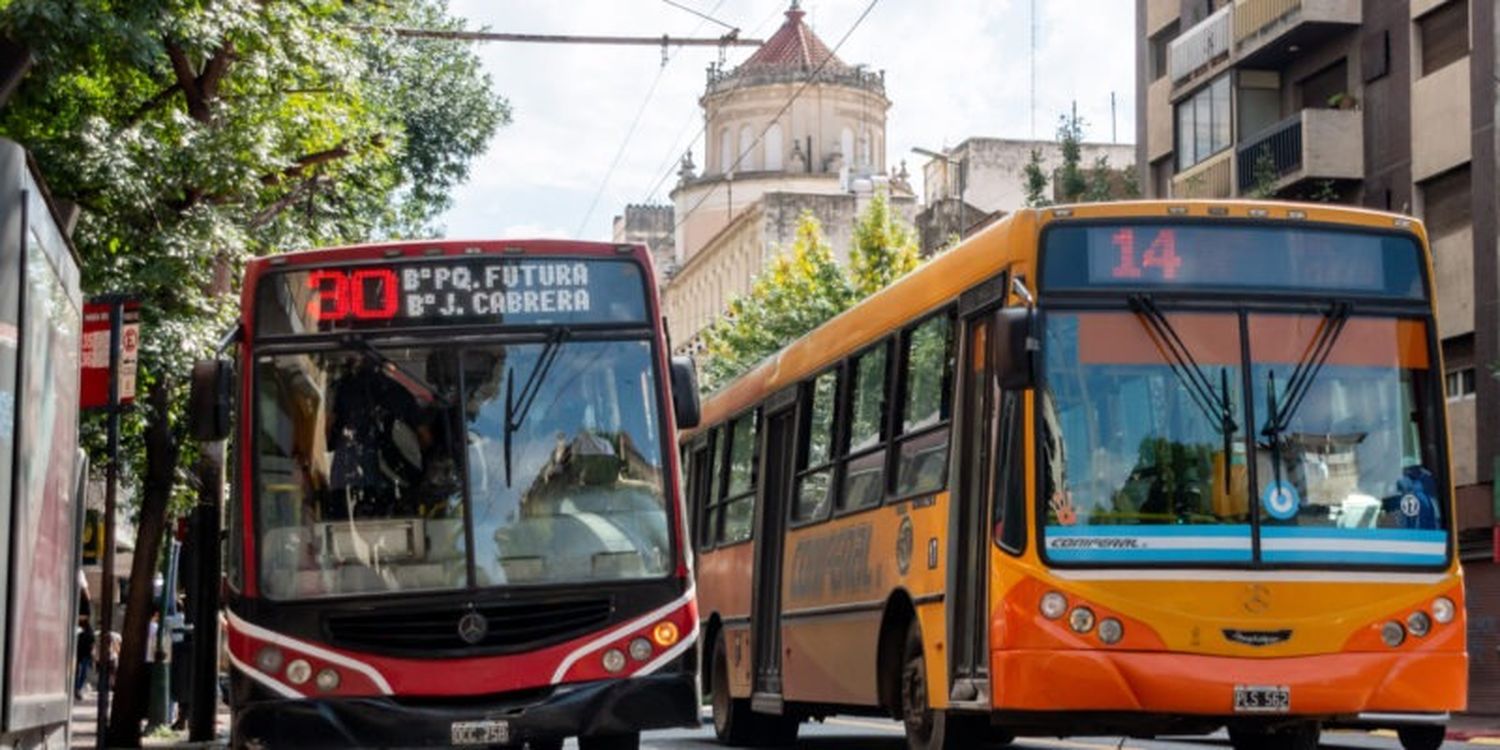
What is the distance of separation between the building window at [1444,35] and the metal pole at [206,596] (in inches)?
802

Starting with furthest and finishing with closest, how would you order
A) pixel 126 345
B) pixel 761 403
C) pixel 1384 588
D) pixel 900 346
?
pixel 761 403, pixel 126 345, pixel 900 346, pixel 1384 588

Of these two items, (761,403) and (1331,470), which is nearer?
(1331,470)

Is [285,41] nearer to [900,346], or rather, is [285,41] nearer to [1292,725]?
[900,346]

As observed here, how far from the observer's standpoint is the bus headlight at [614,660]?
1540cm

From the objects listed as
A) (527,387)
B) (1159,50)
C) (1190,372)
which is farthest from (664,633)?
(1159,50)

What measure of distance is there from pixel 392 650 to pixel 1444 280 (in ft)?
87.8

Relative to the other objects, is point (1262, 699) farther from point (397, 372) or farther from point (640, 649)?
point (397, 372)

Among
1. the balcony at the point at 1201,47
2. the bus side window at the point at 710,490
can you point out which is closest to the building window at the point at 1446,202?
the balcony at the point at 1201,47

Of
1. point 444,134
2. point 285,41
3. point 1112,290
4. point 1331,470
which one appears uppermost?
point 444,134

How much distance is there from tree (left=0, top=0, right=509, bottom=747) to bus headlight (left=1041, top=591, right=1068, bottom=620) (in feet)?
26.4

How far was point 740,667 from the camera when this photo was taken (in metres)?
22.2

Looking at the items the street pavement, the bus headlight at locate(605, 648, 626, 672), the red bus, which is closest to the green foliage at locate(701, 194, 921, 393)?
the street pavement

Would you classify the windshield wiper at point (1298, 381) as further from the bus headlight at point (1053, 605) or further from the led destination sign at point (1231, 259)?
the bus headlight at point (1053, 605)

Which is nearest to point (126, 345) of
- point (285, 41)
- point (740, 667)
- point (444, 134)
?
point (285, 41)
